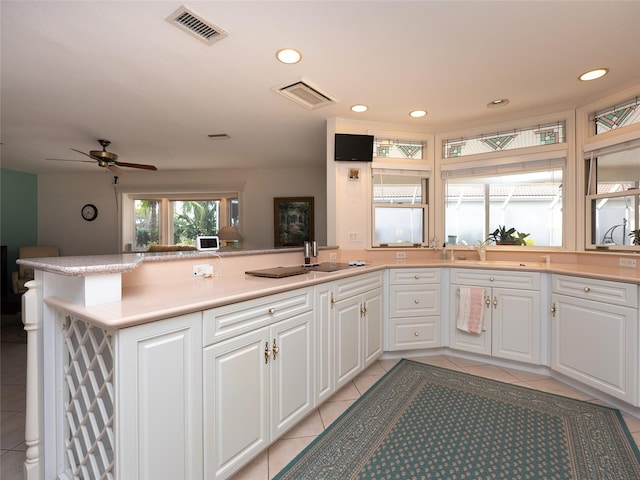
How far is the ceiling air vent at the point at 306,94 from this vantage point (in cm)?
256

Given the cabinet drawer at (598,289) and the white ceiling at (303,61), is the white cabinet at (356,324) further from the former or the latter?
the white ceiling at (303,61)

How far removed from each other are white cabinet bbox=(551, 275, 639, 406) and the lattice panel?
289cm

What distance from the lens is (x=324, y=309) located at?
6.75ft

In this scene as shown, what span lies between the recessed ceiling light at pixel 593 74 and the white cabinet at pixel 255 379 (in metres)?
2.67

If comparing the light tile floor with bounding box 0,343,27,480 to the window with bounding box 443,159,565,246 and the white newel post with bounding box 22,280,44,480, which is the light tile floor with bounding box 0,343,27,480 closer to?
the white newel post with bounding box 22,280,44,480

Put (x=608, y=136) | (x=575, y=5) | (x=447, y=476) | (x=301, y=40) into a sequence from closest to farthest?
(x=447, y=476) < (x=575, y=5) < (x=301, y=40) < (x=608, y=136)

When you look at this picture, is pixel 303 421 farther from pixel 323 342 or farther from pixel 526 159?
pixel 526 159

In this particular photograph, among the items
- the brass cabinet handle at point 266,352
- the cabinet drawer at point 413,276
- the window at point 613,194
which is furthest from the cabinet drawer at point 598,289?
the brass cabinet handle at point 266,352

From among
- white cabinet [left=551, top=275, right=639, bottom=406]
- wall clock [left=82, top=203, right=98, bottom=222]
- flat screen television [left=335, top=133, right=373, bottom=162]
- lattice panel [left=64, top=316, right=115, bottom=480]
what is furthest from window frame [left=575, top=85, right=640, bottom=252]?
wall clock [left=82, top=203, right=98, bottom=222]

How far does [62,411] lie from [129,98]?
8.56 feet

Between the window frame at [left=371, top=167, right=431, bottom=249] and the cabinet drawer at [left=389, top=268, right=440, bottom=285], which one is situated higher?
the window frame at [left=371, top=167, right=431, bottom=249]

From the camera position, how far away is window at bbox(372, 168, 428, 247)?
Answer: 11.5 feet

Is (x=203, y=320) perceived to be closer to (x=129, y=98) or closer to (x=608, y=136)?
(x=129, y=98)

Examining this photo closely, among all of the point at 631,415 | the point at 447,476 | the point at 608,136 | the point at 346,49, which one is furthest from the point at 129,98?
the point at 631,415
